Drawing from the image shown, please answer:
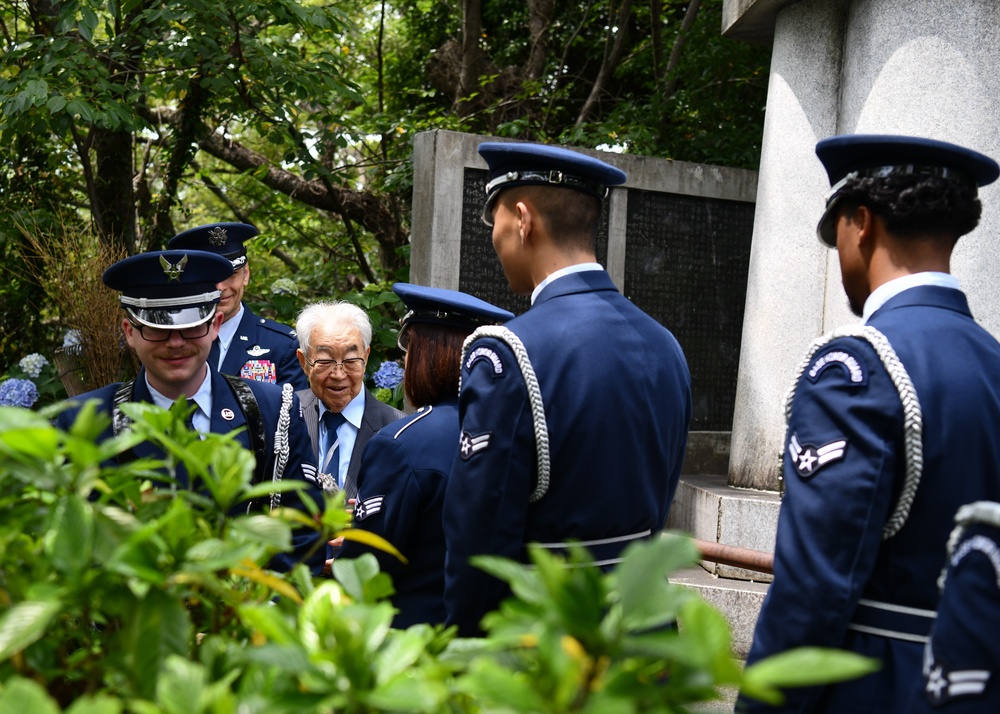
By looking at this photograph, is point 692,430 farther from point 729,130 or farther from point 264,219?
point 264,219

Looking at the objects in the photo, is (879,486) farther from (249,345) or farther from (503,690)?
(249,345)

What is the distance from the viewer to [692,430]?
23.8 ft

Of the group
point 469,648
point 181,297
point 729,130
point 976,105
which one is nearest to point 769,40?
point 729,130

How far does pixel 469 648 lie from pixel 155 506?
16.1 inches

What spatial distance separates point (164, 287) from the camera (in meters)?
3.06


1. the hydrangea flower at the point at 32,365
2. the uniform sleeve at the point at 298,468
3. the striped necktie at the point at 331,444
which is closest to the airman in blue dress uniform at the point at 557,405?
the uniform sleeve at the point at 298,468

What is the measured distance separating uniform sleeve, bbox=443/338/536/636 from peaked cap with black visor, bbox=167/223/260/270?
3.26 meters


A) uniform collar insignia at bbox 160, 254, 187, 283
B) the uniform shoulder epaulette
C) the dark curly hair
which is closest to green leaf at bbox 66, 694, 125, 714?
the dark curly hair

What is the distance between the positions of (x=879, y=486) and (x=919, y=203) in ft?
2.04

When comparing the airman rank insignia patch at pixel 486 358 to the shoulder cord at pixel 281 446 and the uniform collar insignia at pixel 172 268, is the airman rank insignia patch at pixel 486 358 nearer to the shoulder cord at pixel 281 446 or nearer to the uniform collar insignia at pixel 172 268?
the shoulder cord at pixel 281 446

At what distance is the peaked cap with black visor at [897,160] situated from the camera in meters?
2.07

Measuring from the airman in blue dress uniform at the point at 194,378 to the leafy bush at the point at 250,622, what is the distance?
1631mm

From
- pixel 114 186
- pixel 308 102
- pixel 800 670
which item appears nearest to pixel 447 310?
pixel 800 670

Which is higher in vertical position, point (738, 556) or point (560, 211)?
point (560, 211)
